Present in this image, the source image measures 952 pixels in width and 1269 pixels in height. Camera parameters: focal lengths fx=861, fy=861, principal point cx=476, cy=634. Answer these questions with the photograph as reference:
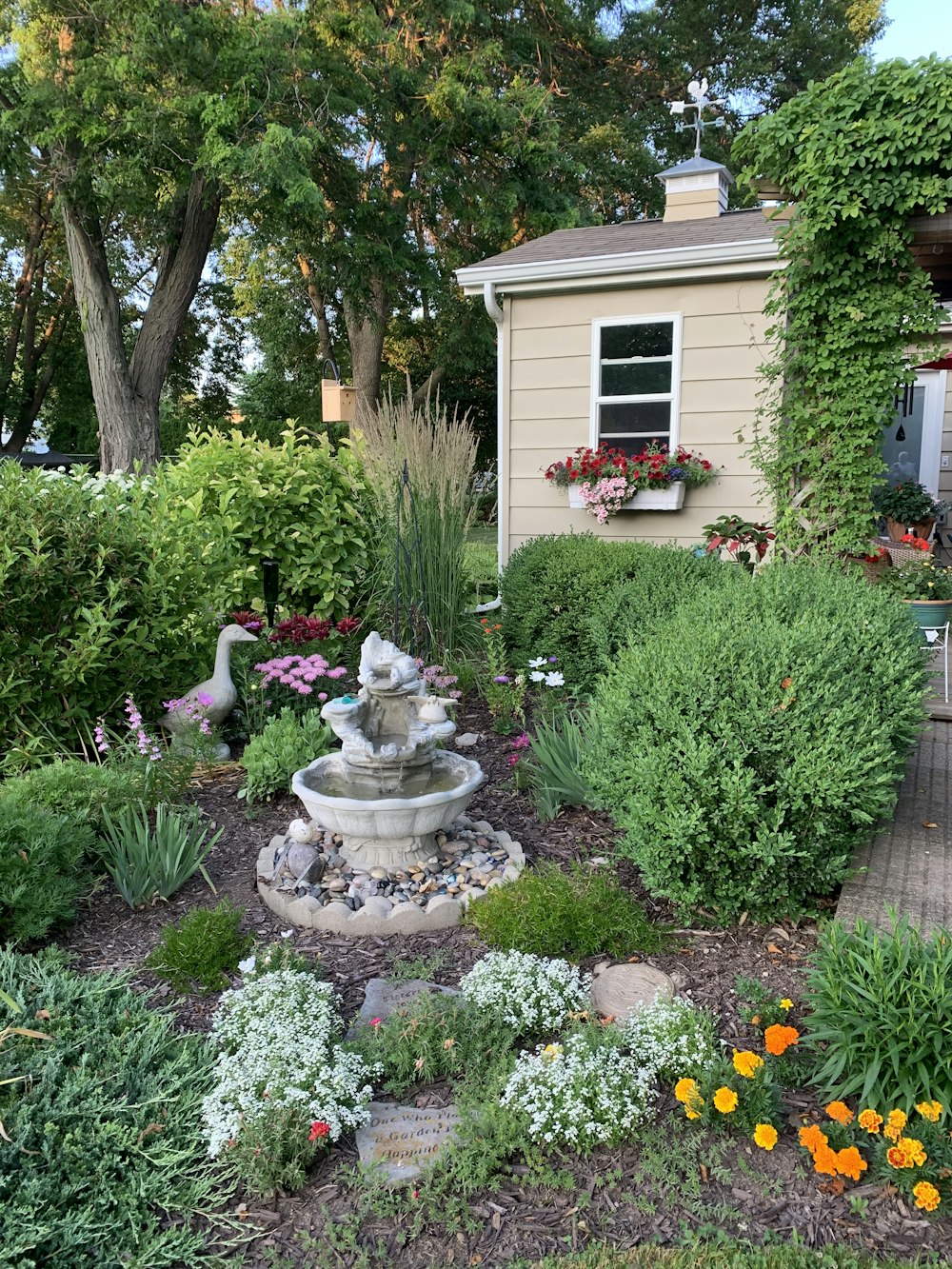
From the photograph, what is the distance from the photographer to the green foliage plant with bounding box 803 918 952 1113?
5.91 ft

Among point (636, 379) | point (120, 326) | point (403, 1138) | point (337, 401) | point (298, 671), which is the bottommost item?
point (403, 1138)

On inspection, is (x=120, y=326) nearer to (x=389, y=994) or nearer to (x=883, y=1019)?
(x=389, y=994)

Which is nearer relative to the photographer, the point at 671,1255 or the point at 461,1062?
the point at 671,1255

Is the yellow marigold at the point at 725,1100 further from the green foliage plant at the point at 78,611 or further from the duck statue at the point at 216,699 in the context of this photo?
the green foliage plant at the point at 78,611

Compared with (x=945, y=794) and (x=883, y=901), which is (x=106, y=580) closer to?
(x=883, y=901)

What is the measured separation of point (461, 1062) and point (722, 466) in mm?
5573

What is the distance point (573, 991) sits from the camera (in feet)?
7.47

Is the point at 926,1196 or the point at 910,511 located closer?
the point at 926,1196

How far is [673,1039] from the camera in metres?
2.01

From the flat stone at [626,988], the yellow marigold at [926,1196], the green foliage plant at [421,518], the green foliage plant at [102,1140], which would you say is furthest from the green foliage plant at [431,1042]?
the green foliage plant at [421,518]

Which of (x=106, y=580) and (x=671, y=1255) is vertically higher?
(x=106, y=580)

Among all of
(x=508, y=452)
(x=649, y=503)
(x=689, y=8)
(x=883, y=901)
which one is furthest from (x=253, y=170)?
(x=689, y=8)

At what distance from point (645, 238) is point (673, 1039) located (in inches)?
263

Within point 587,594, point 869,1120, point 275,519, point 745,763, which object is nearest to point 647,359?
point 587,594
